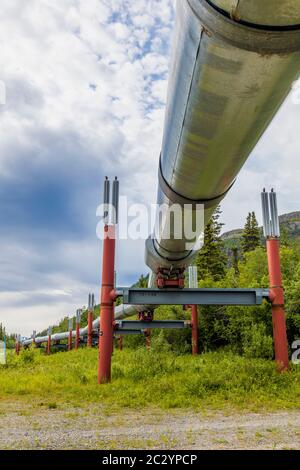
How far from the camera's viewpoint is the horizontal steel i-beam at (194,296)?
11.4 metres

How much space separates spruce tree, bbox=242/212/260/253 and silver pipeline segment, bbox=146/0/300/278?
141 ft

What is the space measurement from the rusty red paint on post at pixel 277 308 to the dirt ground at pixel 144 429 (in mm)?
3629

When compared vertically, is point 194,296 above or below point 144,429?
above

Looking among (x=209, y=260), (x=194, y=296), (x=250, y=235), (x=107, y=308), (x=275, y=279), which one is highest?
(x=250, y=235)

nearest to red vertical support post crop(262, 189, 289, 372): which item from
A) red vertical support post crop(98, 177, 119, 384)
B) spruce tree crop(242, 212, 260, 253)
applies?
red vertical support post crop(98, 177, 119, 384)

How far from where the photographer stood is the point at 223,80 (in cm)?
386

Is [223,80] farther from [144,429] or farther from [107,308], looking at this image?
[107,308]

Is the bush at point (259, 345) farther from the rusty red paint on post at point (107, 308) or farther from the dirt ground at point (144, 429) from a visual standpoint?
the dirt ground at point (144, 429)

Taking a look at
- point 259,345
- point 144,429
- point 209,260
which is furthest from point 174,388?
point 209,260

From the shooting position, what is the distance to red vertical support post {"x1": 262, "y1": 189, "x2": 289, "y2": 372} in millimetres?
10828

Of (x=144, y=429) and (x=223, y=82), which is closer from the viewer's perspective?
(x=223, y=82)

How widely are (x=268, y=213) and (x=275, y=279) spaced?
79.5 inches

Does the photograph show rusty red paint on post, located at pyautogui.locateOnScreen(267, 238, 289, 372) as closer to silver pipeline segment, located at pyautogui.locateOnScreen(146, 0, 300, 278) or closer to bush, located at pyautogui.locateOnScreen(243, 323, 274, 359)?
bush, located at pyautogui.locateOnScreen(243, 323, 274, 359)
